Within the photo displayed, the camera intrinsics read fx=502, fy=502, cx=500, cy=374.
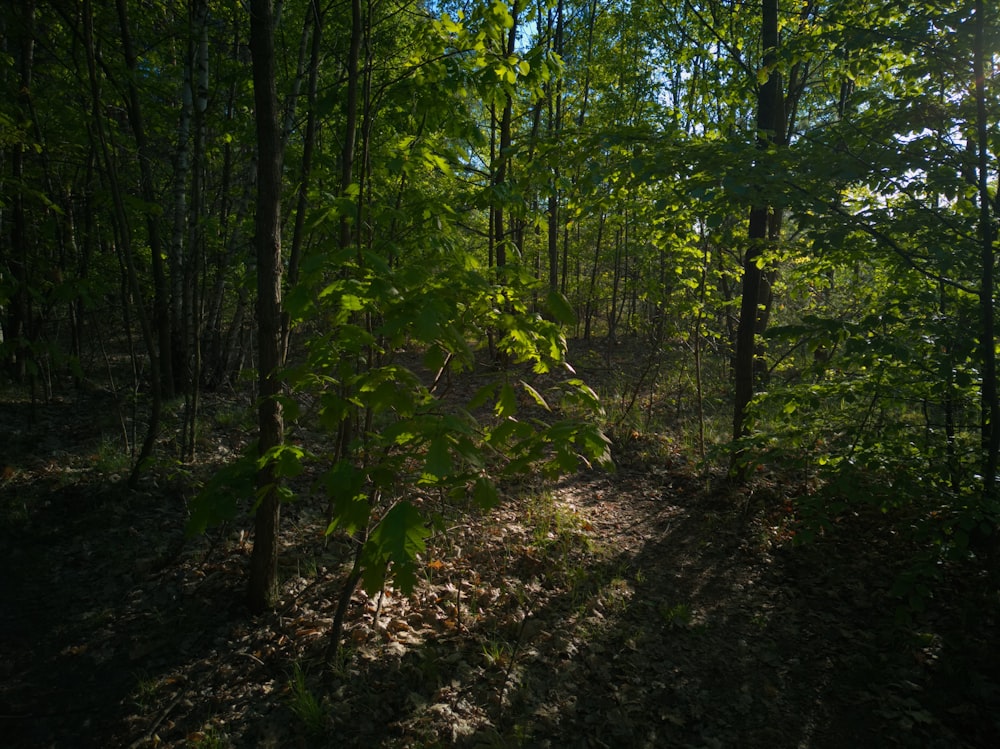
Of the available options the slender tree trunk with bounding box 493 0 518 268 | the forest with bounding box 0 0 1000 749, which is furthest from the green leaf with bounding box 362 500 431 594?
the slender tree trunk with bounding box 493 0 518 268

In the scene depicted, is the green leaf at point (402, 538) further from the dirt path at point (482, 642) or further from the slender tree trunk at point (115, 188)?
the slender tree trunk at point (115, 188)

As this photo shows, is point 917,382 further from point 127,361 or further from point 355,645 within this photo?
point 127,361

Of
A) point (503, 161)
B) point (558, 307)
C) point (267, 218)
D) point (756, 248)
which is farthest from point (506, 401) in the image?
point (756, 248)

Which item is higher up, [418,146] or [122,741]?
[418,146]

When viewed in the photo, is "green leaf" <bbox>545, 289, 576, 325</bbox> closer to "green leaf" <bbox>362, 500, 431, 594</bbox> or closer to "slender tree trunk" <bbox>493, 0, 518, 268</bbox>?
"slender tree trunk" <bbox>493, 0, 518, 268</bbox>

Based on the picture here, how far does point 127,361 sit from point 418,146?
35.0 ft

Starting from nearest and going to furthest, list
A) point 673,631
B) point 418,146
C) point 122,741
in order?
point 122,741 → point 418,146 → point 673,631

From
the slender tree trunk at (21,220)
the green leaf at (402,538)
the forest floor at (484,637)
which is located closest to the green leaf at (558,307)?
the green leaf at (402,538)

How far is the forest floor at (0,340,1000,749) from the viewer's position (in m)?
3.01

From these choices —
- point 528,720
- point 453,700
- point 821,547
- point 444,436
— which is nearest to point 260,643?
point 453,700

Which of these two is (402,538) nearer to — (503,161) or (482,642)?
(482,642)

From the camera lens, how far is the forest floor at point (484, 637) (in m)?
3.01

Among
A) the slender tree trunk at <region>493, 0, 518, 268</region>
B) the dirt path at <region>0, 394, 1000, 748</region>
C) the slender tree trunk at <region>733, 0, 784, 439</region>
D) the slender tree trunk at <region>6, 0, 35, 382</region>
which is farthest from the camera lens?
the slender tree trunk at <region>733, 0, 784, 439</region>

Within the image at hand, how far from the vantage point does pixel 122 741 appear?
273 centimetres
